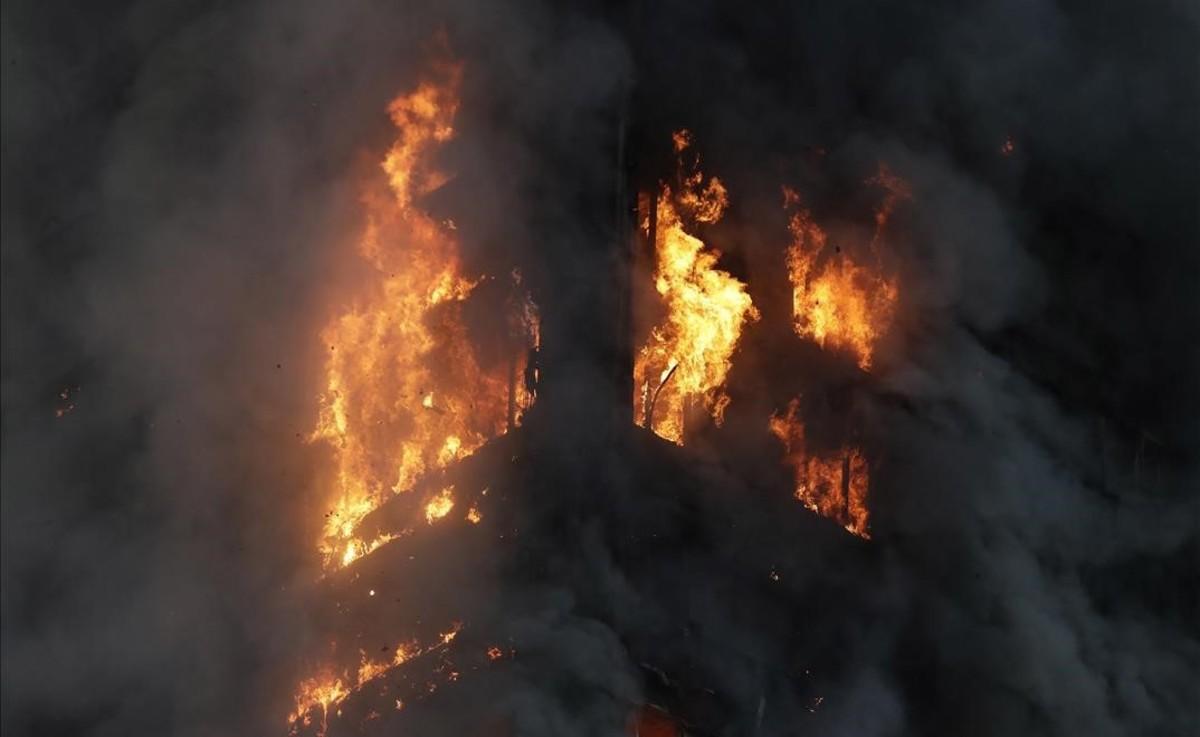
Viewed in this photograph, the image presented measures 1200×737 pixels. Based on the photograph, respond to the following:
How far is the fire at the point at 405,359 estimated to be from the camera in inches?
242

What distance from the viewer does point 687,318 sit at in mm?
6930

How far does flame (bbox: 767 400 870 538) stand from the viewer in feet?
21.5

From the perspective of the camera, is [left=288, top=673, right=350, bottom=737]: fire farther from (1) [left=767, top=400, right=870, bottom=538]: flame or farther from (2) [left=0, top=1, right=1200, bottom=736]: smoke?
(1) [left=767, top=400, right=870, bottom=538]: flame

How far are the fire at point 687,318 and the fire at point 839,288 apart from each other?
355 millimetres

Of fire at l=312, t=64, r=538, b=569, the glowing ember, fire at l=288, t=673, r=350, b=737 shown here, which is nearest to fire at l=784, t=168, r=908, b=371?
fire at l=312, t=64, r=538, b=569

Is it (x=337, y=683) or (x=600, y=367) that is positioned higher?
(x=600, y=367)

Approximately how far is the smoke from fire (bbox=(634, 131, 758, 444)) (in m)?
0.13

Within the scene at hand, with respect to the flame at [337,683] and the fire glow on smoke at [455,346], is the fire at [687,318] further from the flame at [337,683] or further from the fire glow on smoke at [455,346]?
the flame at [337,683]

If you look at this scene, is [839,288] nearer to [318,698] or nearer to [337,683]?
[337,683]

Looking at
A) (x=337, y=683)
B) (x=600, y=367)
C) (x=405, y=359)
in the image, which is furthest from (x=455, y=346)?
(x=337, y=683)

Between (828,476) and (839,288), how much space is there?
3.55 feet

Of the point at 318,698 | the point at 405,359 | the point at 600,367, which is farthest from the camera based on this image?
the point at 600,367

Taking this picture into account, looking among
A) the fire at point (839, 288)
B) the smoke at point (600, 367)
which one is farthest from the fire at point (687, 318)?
the fire at point (839, 288)

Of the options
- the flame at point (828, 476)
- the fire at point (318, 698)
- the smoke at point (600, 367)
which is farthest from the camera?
the flame at point (828, 476)
